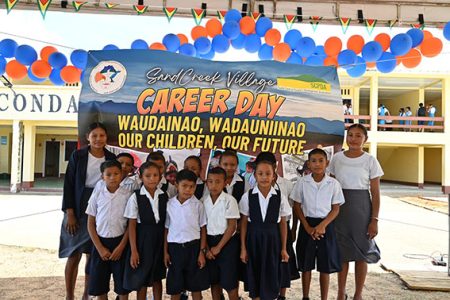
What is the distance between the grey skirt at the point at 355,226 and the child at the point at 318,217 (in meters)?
0.19

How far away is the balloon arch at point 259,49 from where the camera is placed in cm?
Result: 394

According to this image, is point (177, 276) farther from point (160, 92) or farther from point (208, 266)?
point (160, 92)

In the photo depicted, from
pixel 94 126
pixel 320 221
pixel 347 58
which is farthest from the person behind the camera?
pixel 347 58

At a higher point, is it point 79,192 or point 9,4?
point 9,4

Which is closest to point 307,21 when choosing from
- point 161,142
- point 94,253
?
point 161,142

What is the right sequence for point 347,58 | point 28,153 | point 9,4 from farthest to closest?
point 28,153
point 347,58
point 9,4

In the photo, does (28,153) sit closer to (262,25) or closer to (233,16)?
(233,16)

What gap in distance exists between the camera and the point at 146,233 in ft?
8.98

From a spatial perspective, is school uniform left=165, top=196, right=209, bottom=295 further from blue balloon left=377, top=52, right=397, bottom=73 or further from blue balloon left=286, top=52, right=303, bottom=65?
blue balloon left=377, top=52, right=397, bottom=73

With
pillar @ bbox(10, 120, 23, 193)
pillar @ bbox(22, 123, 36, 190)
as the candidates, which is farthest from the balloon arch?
pillar @ bbox(22, 123, 36, 190)

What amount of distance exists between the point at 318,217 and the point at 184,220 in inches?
40.0

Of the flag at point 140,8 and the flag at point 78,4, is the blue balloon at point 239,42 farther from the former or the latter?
the flag at point 78,4

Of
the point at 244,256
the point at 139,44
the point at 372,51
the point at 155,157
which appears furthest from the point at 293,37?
the point at 244,256

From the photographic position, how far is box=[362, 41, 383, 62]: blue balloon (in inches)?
155
